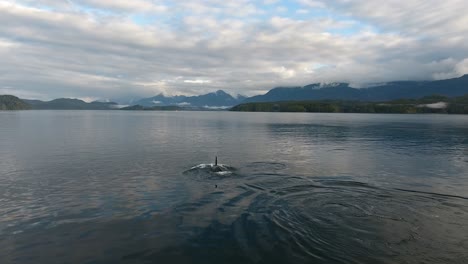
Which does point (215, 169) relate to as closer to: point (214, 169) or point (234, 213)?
point (214, 169)

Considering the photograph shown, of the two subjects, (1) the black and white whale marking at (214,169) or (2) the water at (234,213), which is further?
(1) the black and white whale marking at (214,169)

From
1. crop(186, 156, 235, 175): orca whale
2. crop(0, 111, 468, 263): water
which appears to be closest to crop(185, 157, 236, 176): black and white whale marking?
crop(186, 156, 235, 175): orca whale

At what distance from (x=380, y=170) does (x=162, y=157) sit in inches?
1477

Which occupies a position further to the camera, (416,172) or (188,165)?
(188,165)

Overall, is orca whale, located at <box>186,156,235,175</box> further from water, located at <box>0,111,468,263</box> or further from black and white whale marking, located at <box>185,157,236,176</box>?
water, located at <box>0,111,468,263</box>

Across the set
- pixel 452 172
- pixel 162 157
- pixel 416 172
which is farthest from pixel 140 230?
pixel 452 172

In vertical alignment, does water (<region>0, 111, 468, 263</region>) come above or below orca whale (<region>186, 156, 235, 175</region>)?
below

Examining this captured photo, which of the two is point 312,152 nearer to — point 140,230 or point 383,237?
point 383,237

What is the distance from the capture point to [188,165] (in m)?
51.2

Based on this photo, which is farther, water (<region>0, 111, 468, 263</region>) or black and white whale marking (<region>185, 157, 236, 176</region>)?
black and white whale marking (<region>185, 157, 236, 176</region>)

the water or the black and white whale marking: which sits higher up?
the black and white whale marking

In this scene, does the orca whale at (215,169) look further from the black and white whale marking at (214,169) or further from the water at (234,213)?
the water at (234,213)

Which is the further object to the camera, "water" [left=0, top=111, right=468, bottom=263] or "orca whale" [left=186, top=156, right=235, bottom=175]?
"orca whale" [left=186, top=156, right=235, bottom=175]

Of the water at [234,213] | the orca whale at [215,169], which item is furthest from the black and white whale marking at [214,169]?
the water at [234,213]
